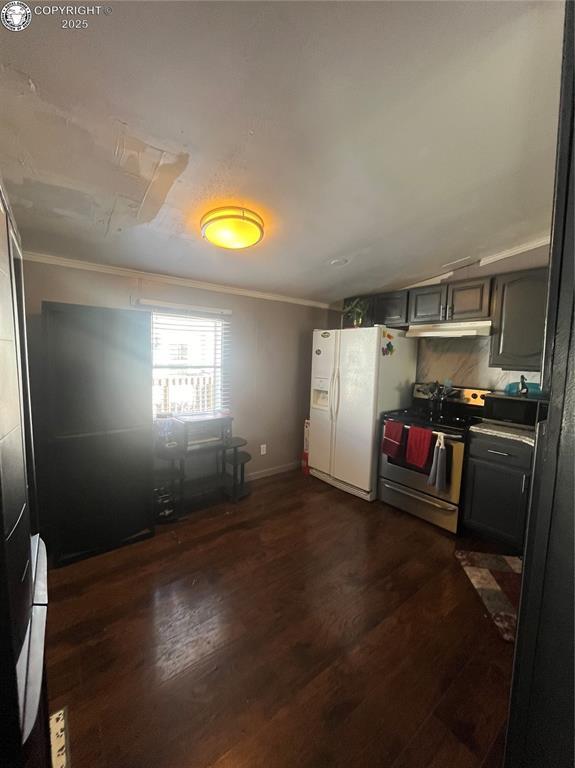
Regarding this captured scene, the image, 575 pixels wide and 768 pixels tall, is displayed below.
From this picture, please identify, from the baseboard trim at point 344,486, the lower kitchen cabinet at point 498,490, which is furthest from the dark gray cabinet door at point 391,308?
the baseboard trim at point 344,486

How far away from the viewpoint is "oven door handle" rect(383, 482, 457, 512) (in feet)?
8.54

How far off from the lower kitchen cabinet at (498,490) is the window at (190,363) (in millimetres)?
2474

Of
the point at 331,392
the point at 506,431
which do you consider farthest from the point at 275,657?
the point at 331,392

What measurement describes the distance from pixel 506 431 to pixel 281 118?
260cm

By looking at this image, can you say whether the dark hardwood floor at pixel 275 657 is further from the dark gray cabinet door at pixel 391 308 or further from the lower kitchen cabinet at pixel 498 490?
the dark gray cabinet door at pixel 391 308

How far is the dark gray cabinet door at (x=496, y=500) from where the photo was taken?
2.28 meters

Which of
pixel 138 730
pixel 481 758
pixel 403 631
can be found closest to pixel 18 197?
pixel 138 730

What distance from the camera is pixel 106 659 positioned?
1462mm

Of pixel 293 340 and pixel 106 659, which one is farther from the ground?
pixel 293 340

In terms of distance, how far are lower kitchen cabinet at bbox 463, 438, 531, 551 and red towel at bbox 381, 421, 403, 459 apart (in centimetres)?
59

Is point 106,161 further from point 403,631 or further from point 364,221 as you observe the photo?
point 403,631

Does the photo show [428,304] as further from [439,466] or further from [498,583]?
[498,583]

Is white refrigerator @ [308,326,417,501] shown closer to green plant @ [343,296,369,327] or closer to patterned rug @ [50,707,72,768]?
green plant @ [343,296,369,327]

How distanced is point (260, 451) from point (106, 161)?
302 centimetres
